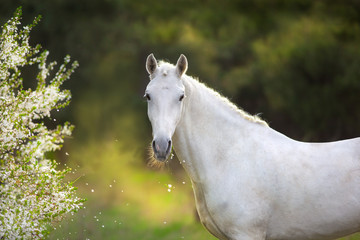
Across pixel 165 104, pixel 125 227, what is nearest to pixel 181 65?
pixel 165 104

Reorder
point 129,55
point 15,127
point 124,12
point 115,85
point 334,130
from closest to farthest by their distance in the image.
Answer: point 15,127 < point 115,85 < point 334,130 < point 129,55 < point 124,12

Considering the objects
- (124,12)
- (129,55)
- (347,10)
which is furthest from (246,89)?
(347,10)

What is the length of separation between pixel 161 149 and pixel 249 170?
32.8 inches

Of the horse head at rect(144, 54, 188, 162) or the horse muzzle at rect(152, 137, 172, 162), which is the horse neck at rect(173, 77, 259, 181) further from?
the horse muzzle at rect(152, 137, 172, 162)

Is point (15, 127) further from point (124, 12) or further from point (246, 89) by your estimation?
point (124, 12)

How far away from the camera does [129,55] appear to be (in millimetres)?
11336

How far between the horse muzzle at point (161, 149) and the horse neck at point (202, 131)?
0.43m

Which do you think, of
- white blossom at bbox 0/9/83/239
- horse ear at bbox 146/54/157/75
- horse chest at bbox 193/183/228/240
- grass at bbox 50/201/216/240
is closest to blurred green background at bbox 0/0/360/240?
grass at bbox 50/201/216/240

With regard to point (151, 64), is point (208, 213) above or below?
below

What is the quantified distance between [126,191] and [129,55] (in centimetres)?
469

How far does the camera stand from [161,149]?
3453 millimetres

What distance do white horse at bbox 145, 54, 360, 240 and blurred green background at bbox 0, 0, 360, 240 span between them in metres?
2.11

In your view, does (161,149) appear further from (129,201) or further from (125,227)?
(129,201)

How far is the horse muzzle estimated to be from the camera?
3.45m
